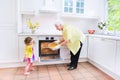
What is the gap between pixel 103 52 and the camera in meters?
2.85

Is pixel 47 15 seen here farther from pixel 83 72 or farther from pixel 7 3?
pixel 83 72

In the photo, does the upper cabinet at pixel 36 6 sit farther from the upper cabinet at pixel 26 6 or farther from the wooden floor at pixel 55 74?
the wooden floor at pixel 55 74

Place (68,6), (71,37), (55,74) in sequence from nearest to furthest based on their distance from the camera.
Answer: (55,74)
(71,37)
(68,6)

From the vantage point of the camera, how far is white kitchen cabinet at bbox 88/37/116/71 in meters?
2.50

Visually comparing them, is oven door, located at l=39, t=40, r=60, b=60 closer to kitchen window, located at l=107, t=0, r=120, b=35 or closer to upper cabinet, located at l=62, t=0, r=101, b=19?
upper cabinet, located at l=62, t=0, r=101, b=19

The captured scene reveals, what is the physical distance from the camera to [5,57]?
3035 millimetres

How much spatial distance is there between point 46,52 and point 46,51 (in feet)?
0.09

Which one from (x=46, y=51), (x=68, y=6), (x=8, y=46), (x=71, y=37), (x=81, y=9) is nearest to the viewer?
(x=71, y=37)

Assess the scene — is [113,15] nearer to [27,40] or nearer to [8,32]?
[27,40]

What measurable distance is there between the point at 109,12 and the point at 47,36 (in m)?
2.13

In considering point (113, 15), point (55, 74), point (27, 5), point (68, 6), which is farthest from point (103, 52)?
point (27, 5)

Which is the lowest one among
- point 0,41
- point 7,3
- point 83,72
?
point 83,72

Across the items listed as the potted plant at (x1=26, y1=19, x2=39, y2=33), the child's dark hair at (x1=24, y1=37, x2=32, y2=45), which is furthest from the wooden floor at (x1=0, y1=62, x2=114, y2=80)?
the potted plant at (x1=26, y1=19, x2=39, y2=33)

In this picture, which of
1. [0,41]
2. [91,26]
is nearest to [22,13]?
[0,41]
